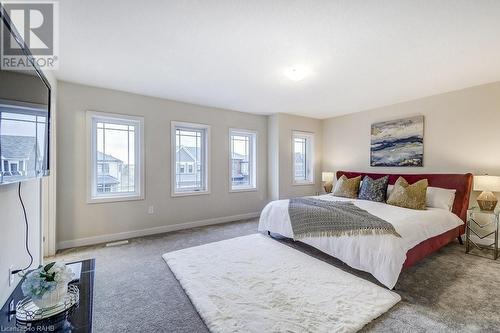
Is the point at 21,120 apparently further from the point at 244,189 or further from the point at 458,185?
the point at 458,185

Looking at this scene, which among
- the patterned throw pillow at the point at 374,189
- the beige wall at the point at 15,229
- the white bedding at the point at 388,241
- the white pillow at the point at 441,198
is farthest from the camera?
the patterned throw pillow at the point at 374,189

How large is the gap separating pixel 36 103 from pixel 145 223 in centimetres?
263

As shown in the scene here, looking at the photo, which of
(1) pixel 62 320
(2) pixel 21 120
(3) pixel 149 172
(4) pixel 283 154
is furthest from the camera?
(4) pixel 283 154

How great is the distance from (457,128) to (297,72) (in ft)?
9.22

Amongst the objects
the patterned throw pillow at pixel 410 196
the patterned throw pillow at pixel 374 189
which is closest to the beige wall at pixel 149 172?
the patterned throw pillow at pixel 374 189

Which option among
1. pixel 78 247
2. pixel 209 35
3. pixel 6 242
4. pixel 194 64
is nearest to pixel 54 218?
pixel 78 247

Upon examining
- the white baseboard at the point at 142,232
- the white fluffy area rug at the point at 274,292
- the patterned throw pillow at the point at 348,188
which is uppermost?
the patterned throw pillow at the point at 348,188

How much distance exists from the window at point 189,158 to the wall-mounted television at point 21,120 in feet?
7.85

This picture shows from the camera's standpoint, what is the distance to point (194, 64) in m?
2.68

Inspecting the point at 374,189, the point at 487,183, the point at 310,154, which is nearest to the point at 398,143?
the point at 374,189

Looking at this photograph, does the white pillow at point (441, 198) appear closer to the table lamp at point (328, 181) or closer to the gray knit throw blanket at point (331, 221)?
the gray knit throw blanket at point (331, 221)

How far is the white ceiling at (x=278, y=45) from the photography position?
1.74 metres

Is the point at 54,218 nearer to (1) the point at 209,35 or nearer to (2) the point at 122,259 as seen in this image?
(2) the point at 122,259

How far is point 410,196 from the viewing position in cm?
323
